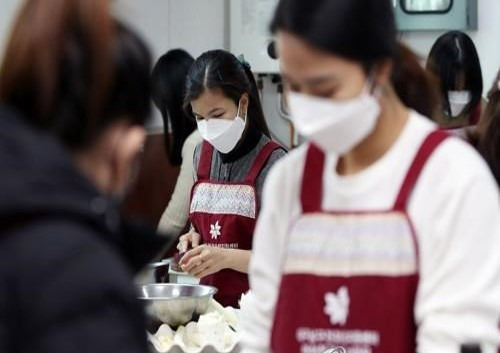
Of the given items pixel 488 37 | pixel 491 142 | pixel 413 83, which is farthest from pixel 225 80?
pixel 488 37

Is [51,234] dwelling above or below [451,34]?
below

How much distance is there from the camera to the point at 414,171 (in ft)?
3.91

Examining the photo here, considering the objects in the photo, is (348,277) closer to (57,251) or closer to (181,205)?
(57,251)

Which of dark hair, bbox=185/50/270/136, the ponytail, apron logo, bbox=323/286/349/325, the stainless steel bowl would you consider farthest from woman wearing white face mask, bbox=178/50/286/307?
apron logo, bbox=323/286/349/325

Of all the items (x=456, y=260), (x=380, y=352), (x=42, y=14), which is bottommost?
(x=380, y=352)

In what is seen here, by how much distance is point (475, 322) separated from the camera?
1.15m

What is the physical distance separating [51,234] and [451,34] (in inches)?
80.9

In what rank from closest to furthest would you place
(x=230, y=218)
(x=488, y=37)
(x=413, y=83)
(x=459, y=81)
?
(x=413, y=83)
(x=230, y=218)
(x=459, y=81)
(x=488, y=37)

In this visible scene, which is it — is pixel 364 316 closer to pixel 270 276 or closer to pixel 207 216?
pixel 270 276

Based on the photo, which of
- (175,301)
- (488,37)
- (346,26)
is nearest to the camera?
(346,26)

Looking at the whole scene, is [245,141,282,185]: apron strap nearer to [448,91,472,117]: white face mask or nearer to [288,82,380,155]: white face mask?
[448,91,472,117]: white face mask

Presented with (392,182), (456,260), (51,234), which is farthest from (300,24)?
(51,234)

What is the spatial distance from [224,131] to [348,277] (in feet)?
3.79

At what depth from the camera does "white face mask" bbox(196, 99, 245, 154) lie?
2.33 meters
